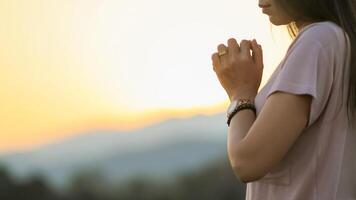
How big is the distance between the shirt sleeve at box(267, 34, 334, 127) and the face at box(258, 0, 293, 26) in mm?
62

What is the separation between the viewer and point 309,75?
2.60 ft

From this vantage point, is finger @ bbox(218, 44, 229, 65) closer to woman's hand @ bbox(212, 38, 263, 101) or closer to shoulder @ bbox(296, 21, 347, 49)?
woman's hand @ bbox(212, 38, 263, 101)

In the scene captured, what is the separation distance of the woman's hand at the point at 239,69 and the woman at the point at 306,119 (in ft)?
0.09

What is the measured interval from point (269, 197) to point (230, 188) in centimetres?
125

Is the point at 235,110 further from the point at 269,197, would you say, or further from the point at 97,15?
the point at 97,15

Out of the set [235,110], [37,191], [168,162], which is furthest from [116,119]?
[235,110]

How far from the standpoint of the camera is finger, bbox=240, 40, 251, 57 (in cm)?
90

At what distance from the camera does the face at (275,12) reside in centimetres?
86

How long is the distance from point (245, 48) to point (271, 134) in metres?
0.16

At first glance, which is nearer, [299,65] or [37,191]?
[299,65]

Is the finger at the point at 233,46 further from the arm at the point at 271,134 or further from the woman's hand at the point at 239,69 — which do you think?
the arm at the point at 271,134

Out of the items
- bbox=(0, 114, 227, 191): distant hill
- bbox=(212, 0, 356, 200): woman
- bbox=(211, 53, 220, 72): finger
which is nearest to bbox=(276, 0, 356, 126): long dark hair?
bbox=(212, 0, 356, 200): woman

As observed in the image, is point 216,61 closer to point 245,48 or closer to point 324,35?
point 245,48

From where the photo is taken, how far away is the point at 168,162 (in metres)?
2.04
